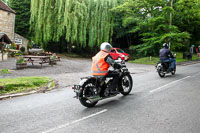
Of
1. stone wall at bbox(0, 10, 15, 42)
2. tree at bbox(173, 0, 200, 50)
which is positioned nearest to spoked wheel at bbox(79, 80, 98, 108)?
tree at bbox(173, 0, 200, 50)

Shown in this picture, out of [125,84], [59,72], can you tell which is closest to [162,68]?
[125,84]

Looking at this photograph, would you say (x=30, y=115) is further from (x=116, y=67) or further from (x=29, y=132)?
(x=116, y=67)

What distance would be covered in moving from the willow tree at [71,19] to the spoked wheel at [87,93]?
21431 mm

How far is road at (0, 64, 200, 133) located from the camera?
13.6 ft

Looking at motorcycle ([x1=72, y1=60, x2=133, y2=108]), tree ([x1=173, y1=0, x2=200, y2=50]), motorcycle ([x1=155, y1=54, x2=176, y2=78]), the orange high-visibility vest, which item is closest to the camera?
motorcycle ([x1=72, y1=60, x2=133, y2=108])

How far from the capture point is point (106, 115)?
4.99m

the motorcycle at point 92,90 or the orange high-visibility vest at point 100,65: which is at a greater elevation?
the orange high-visibility vest at point 100,65

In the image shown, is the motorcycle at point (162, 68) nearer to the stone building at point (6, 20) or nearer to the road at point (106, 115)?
the road at point (106, 115)

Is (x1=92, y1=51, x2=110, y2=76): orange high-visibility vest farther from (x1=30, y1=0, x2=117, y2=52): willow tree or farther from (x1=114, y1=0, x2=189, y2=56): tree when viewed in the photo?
(x1=30, y1=0, x2=117, y2=52): willow tree

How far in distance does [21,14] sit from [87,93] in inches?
1536

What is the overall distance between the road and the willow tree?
2058cm

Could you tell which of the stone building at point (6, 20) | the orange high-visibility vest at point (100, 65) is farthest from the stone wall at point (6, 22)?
the orange high-visibility vest at point (100, 65)

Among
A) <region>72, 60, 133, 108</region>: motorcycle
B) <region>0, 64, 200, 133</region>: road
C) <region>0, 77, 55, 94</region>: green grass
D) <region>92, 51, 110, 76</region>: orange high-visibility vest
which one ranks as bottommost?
<region>0, 64, 200, 133</region>: road

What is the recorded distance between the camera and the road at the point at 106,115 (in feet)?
13.6
